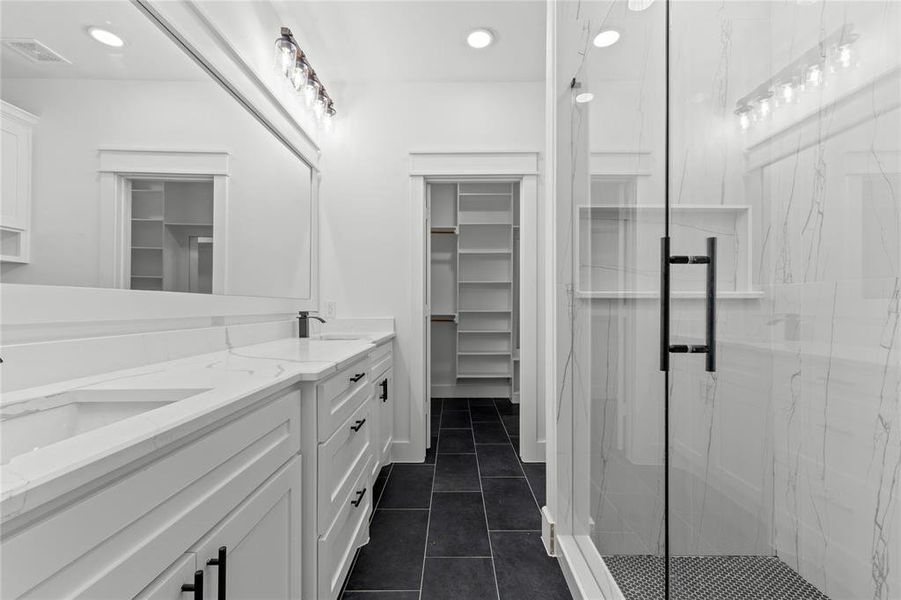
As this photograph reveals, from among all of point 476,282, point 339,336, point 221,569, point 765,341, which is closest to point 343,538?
point 221,569

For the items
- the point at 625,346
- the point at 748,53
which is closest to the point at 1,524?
the point at 625,346

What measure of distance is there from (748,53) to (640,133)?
497 mm

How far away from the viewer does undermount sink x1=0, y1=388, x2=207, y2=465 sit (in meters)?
0.77

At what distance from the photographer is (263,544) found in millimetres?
933

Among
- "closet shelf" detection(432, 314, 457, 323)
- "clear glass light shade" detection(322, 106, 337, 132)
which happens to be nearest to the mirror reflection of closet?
"clear glass light shade" detection(322, 106, 337, 132)

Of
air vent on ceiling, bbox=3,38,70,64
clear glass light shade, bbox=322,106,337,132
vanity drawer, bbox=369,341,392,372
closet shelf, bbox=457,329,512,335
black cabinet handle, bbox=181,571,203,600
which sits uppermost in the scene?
clear glass light shade, bbox=322,106,337,132

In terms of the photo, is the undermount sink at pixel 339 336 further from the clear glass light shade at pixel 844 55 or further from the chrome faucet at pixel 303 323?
the clear glass light shade at pixel 844 55

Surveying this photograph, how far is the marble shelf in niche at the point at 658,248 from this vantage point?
126cm

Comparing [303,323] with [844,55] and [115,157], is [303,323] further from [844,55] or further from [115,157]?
[844,55]

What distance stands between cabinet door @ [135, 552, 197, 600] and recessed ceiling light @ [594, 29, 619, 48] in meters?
1.87

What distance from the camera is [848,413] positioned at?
1.13m

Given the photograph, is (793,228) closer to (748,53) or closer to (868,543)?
(748,53)

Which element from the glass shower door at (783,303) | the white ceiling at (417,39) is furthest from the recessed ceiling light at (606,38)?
the white ceiling at (417,39)

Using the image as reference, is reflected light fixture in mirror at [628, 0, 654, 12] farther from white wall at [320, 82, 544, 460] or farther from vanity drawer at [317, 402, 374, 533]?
vanity drawer at [317, 402, 374, 533]
